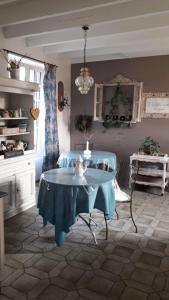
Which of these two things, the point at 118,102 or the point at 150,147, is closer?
the point at 150,147

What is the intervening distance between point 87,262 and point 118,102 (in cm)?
363

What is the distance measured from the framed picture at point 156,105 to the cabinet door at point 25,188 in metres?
2.68

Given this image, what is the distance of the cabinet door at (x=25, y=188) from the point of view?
3.64m

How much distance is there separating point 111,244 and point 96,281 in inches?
26.4

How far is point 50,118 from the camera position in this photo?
5.02m

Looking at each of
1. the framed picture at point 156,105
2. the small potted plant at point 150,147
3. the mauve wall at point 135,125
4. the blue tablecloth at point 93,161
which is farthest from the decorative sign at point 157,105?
the blue tablecloth at point 93,161

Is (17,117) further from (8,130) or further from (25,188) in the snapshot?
(25,188)

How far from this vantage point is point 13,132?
3.75m

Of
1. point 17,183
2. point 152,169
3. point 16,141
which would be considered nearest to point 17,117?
point 16,141

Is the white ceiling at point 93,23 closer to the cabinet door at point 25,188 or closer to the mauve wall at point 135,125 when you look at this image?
the mauve wall at point 135,125

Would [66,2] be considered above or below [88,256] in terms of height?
above

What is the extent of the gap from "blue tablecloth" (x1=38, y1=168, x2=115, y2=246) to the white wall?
2.24 metres

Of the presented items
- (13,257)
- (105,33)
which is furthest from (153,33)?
(13,257)

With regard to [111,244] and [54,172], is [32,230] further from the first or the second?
[111,244]
